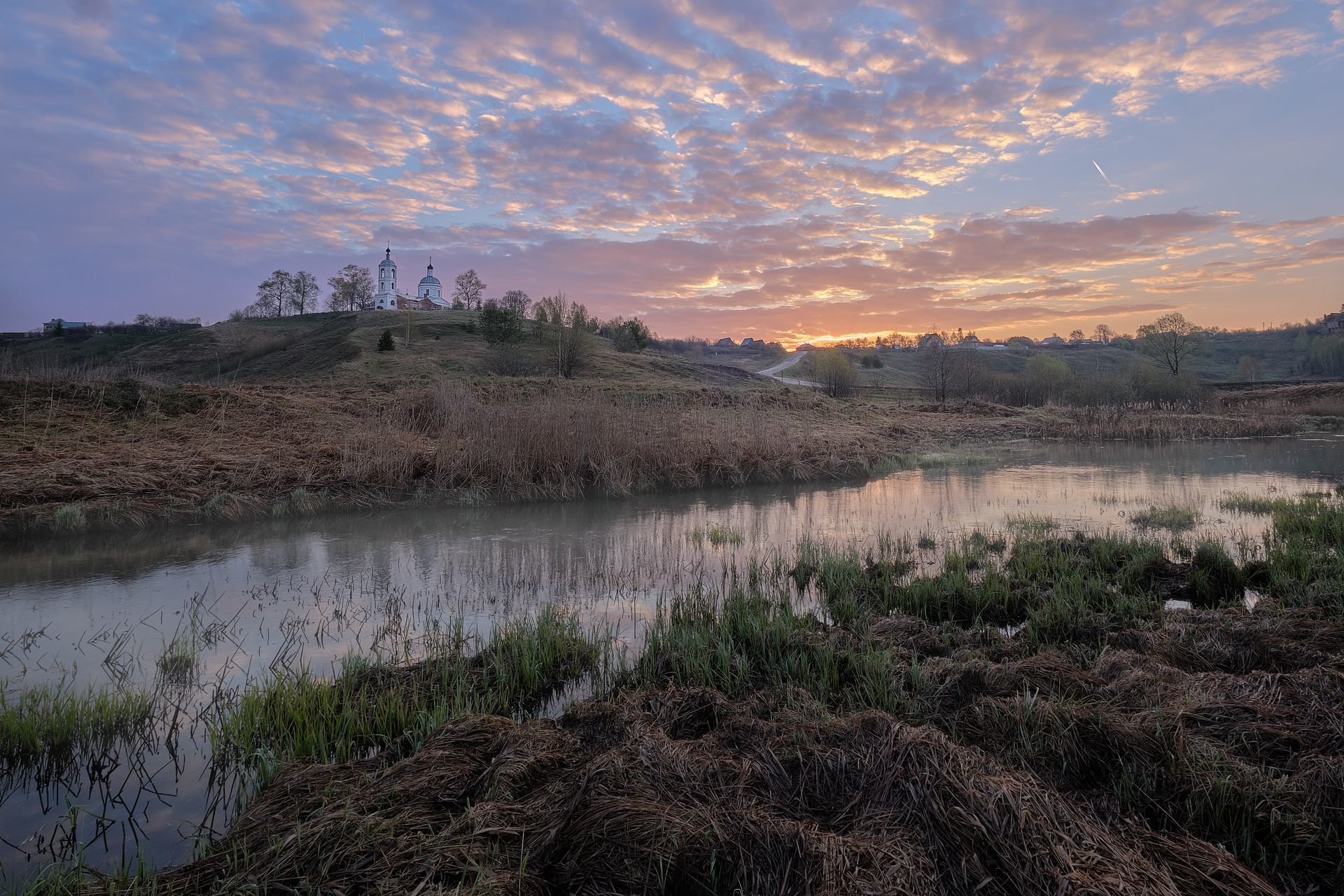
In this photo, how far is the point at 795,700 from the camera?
4512 mm

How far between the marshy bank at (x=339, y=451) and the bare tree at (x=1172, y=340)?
63719 millimetres

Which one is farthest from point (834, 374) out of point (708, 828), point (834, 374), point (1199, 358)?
point (1199, 358)

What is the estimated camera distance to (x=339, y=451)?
51.4 ft

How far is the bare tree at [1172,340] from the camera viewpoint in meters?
66.9

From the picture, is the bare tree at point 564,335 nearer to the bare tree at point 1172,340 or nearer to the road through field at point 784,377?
the road through field at point 784,377

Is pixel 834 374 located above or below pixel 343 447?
above

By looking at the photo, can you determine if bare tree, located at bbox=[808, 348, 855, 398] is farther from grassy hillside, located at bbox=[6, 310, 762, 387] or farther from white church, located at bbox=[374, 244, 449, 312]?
white church, located at bbox=[374, 244, 449, 312]

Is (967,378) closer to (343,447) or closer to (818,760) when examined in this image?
(343,447)

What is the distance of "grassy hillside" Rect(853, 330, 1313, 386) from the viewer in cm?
9669

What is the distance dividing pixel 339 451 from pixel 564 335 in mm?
36370

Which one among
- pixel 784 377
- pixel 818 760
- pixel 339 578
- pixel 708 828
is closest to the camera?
pixel 708 828

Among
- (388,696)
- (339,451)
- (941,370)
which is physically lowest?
(388,696)

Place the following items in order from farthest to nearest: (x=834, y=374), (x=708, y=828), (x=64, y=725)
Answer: (x=834, y=374) < (x=64, y=725) < (x=708, y=828)

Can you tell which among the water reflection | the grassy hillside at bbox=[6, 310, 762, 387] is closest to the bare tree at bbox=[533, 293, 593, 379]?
the grassy hillside at bbox=[6, 310, 762, 387]
